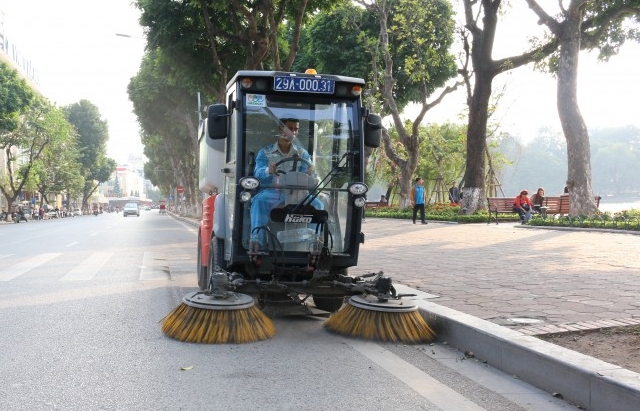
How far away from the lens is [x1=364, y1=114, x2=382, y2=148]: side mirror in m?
5.87

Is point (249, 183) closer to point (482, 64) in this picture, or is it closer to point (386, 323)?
point (386, 323)

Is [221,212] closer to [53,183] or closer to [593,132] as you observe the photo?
[53,183]

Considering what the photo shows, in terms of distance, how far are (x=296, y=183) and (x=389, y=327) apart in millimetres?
1592

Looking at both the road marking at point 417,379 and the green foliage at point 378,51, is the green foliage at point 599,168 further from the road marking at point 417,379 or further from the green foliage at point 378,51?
the road marking at point 417,379

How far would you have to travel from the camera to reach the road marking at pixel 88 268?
Answer: 363 inches

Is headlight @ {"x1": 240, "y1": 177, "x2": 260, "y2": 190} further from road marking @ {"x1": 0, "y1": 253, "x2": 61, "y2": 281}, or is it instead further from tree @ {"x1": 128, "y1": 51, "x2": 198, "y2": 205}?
tree @ {"x1": 128, "y1": 51, "x2": 198, "y2": 205}

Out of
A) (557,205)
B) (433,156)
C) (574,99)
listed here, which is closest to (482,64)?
(574,99)

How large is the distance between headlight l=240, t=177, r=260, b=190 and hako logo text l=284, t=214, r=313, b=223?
1.38ft

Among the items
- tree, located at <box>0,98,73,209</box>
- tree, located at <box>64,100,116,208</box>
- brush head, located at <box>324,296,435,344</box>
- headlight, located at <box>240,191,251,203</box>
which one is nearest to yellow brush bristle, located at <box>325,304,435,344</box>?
brush head, located at <box>324,296,435,344</box>

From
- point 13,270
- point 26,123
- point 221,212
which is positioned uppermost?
point 26,123

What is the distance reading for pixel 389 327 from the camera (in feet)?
16.7

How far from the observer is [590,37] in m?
20.5

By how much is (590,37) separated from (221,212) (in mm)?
18531

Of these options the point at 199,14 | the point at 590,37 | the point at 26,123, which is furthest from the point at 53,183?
the point at 590,37
